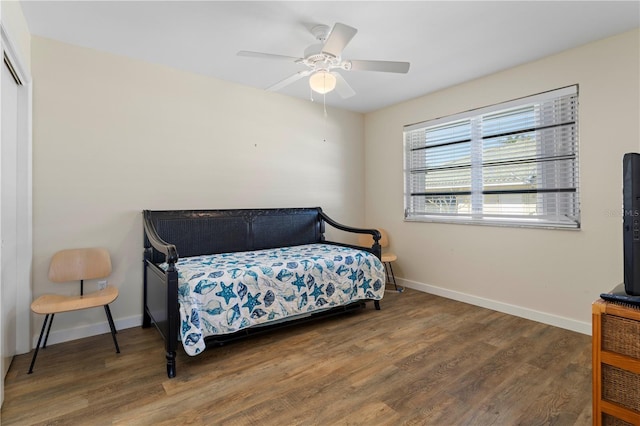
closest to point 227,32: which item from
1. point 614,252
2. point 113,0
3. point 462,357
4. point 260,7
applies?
point 260,7

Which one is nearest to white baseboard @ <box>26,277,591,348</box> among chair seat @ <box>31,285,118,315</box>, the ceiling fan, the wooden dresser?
chair seat @ <box>31,285,118,315</box>

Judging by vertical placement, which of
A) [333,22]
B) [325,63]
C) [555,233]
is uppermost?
[333,22]

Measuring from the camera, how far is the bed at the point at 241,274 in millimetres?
2172

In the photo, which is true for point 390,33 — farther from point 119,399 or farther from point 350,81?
point 119,399

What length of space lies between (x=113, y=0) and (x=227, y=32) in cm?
73

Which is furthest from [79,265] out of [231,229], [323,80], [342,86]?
[342,86]

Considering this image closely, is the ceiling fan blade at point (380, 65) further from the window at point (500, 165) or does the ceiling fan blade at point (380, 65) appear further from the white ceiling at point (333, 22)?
the window at point (500, 165)

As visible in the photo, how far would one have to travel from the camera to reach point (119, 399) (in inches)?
71.7

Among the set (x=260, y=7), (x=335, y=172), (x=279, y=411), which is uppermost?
(x=260, y=7)

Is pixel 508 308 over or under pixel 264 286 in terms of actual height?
under

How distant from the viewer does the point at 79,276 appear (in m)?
2.54

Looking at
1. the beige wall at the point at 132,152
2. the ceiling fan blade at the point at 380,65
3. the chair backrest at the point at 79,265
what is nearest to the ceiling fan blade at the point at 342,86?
the ceiling fan blade at the point at 380,65

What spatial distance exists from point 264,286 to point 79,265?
1.48 metres

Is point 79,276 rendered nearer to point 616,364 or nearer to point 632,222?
point 616,364
